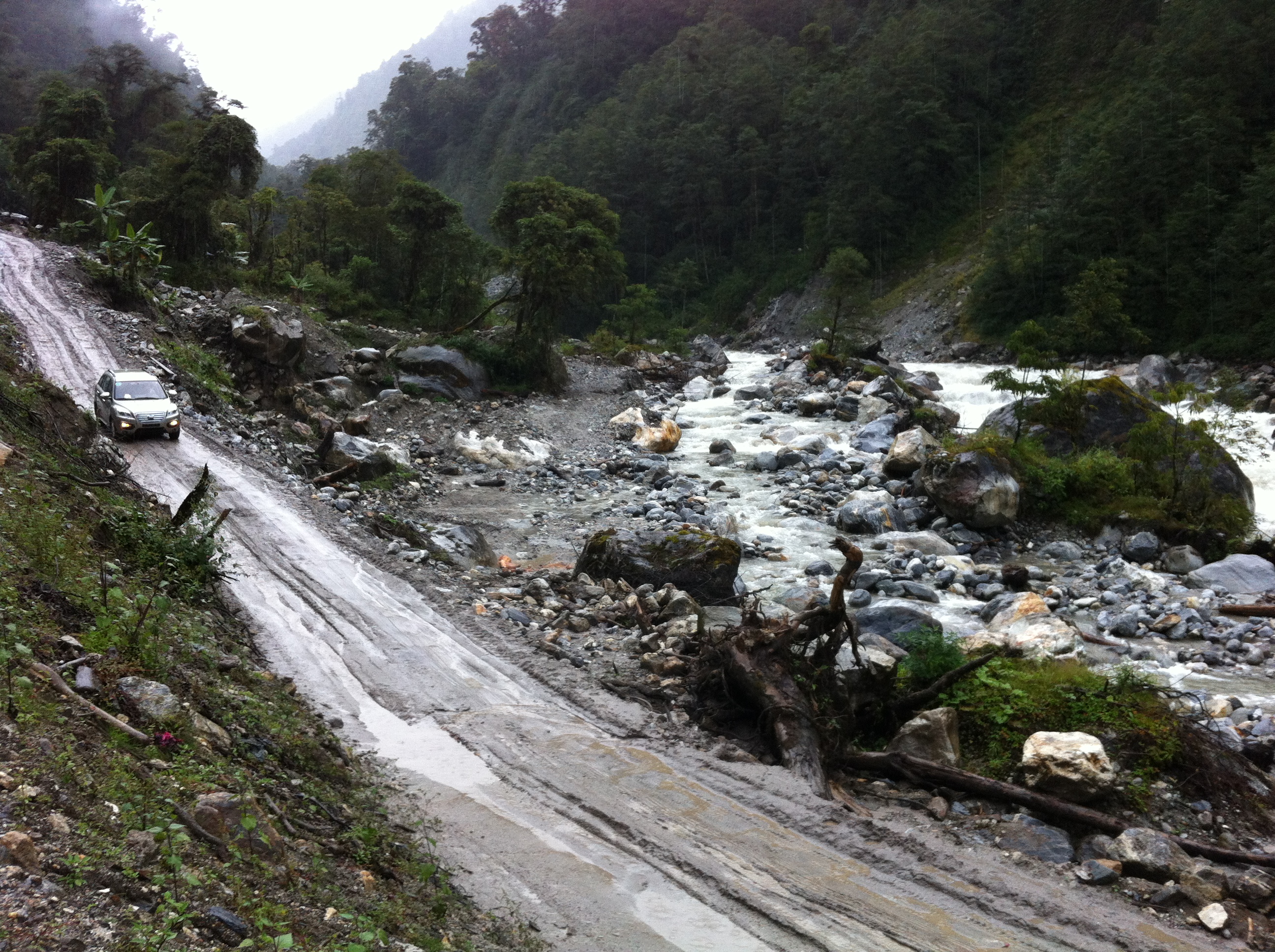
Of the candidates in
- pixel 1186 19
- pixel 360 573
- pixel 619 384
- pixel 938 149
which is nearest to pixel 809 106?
pixel 938 149

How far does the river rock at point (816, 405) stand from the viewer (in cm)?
2941

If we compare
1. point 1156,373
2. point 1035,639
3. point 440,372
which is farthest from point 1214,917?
point 1156,373

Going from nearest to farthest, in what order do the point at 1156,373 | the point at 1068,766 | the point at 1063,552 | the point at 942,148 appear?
the point at 1068,766, the point at 1063,552, the point at 1156,373, the point at 942,148

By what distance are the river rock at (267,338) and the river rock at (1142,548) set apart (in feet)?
71.6

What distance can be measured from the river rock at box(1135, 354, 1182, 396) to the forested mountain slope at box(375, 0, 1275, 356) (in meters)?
2.20

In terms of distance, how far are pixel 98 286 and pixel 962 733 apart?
27.5 m

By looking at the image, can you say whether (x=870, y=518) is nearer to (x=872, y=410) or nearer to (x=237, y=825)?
(x=872, y=410)

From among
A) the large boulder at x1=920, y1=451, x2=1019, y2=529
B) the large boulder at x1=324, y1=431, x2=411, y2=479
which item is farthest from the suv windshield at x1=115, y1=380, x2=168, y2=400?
the large boulder at x1=920, y1=451, x2=1019, y2=529

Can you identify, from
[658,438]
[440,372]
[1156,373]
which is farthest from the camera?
[1156,373]

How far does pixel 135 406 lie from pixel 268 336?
730cm

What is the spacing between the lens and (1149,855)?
6.16 m

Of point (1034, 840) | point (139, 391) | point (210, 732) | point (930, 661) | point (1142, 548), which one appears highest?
point (139, 391)

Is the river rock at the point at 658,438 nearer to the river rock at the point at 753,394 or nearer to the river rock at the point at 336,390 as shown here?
the river rock at the point at 753,394

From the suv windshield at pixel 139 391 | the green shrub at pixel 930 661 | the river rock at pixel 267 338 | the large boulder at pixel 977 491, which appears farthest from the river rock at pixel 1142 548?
the river rock at pixel 267 338
